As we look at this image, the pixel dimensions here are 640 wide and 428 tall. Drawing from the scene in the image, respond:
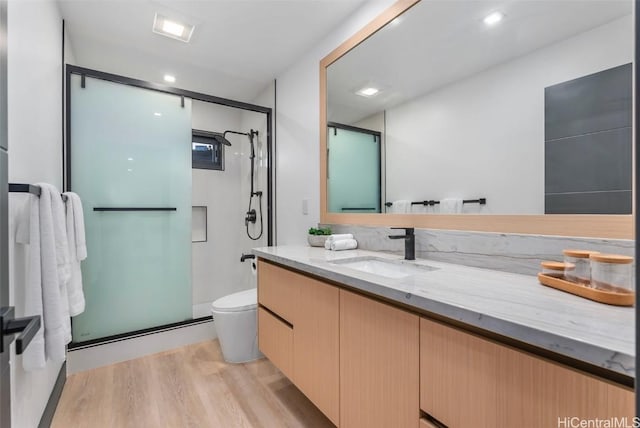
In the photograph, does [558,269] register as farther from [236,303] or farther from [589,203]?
[236,303]

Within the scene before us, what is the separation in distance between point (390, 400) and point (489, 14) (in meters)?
1.59

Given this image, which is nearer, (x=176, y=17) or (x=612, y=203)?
(x=612, y=203)

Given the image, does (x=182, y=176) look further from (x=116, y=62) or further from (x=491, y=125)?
(x=491, y=125)

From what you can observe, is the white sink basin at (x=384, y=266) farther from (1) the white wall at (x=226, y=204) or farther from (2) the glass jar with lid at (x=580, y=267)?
(1) the white wall at (x=226, y=204)

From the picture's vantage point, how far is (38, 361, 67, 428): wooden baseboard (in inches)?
55.0

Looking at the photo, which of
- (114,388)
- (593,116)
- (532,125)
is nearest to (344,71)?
(532,125)

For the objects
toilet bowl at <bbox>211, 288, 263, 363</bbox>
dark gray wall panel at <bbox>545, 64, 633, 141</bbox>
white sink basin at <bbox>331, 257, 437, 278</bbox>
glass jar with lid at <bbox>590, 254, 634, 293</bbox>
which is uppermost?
dark gray wall panel at <bbox>545, 64, 633, 141</bbox>

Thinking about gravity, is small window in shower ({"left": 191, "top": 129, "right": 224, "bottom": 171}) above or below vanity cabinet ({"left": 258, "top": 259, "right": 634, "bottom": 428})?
above

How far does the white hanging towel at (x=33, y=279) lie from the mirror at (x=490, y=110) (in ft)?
5.10

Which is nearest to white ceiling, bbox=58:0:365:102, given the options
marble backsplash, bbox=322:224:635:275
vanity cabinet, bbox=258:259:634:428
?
marble backsplash, bbox=322:224:635:275

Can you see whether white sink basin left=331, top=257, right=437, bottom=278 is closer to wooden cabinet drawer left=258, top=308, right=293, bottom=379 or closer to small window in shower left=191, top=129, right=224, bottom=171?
Result: wooden cabinet drawer left=258, top=308, right=293, bottom=379

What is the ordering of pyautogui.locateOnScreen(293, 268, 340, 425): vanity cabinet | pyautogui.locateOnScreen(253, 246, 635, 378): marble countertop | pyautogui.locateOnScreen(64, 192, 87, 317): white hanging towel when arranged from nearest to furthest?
1. pyautogui.locateOnScreen(253, 246, 635, 378): marble countertop
2. pyautogui.locateOnScreen(293, 268, 340, 425): vanity cabinet
3. pyautogui.locateOnScreen(64, 192, 87, 317): white hanging towel

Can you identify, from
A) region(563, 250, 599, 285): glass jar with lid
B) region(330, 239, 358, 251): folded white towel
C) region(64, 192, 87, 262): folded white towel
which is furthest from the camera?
region(330, 239, 358, 251): folded white towel

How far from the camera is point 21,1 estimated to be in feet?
3.84
